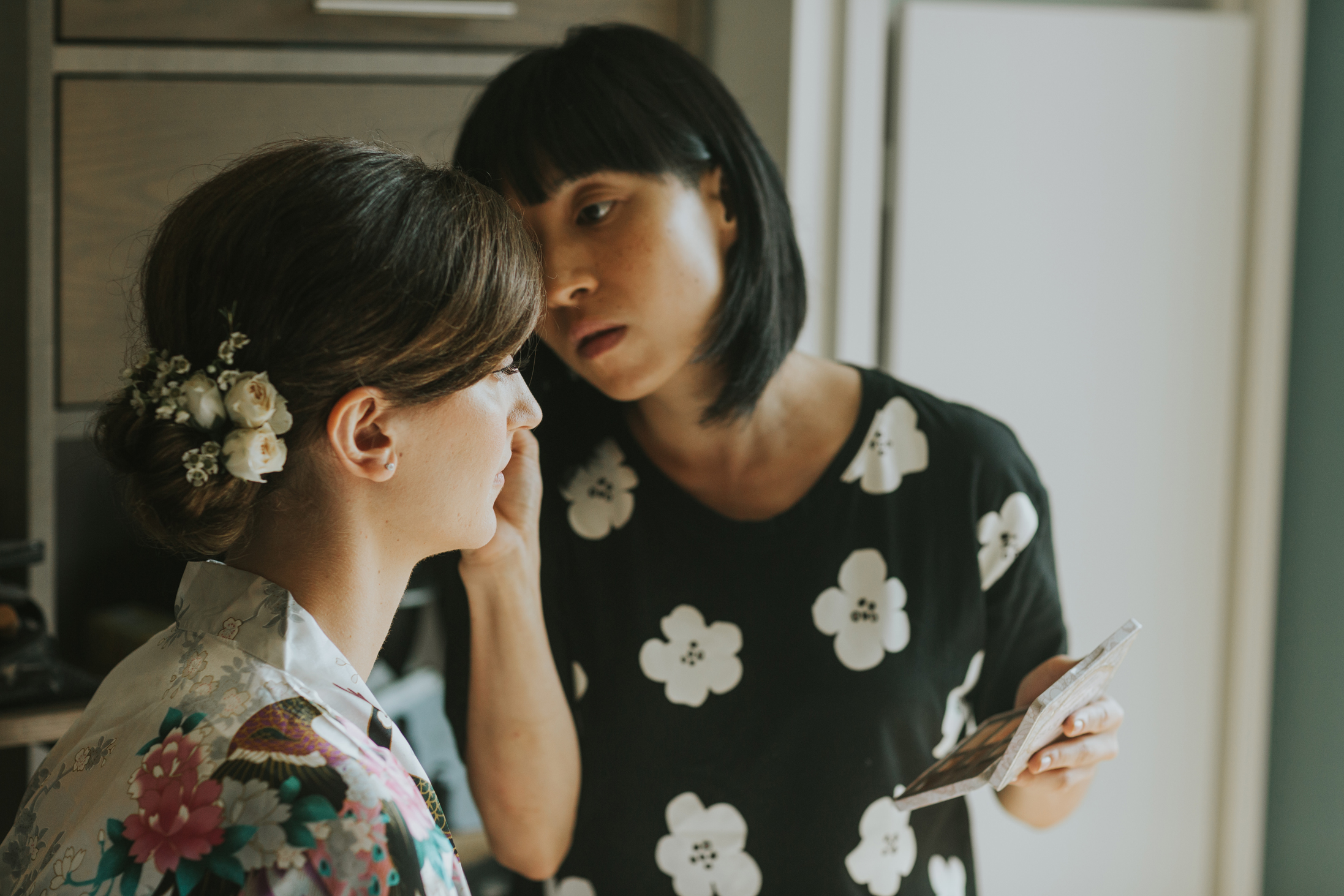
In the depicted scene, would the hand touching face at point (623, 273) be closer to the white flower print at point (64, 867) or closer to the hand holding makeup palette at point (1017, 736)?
the hand holding makeup palette at point (1017, 736)

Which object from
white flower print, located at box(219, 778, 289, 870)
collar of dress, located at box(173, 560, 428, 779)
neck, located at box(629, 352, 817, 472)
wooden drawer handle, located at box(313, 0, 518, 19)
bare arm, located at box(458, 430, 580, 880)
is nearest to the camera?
white flower print, located at box(219, 778, 289, 870)

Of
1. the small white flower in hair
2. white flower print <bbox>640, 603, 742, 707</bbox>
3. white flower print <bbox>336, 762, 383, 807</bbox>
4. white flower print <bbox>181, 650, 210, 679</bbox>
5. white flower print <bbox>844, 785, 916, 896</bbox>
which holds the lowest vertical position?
white flower print <bbox>844, 785, 916, 896</bbox>

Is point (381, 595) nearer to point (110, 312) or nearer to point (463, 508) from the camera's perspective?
point (463, 508)

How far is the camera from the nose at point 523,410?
2.99 feet

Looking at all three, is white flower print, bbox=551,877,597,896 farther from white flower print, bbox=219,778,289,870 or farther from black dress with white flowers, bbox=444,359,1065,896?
white flower print, bbox=219,778,289,870

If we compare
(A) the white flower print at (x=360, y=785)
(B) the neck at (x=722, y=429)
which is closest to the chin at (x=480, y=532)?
(A) the white flower print at (x=360, y=785)

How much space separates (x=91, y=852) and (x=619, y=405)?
74 cm

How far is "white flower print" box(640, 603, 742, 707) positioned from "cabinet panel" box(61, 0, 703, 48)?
894 mm

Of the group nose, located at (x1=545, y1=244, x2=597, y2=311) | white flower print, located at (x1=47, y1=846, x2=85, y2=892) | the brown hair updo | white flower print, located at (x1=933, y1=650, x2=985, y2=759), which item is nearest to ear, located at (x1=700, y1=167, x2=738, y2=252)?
nose, located at (x1=545, y1=244, x2=597, y2=311)

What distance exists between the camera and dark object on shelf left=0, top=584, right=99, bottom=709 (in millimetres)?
1322

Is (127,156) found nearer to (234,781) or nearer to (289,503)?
Result: (289,503)

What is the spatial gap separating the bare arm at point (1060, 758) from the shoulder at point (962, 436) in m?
0.20

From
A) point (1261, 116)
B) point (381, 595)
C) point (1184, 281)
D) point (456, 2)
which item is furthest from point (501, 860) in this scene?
point (1261, 116)

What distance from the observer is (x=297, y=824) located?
62 centimetres
